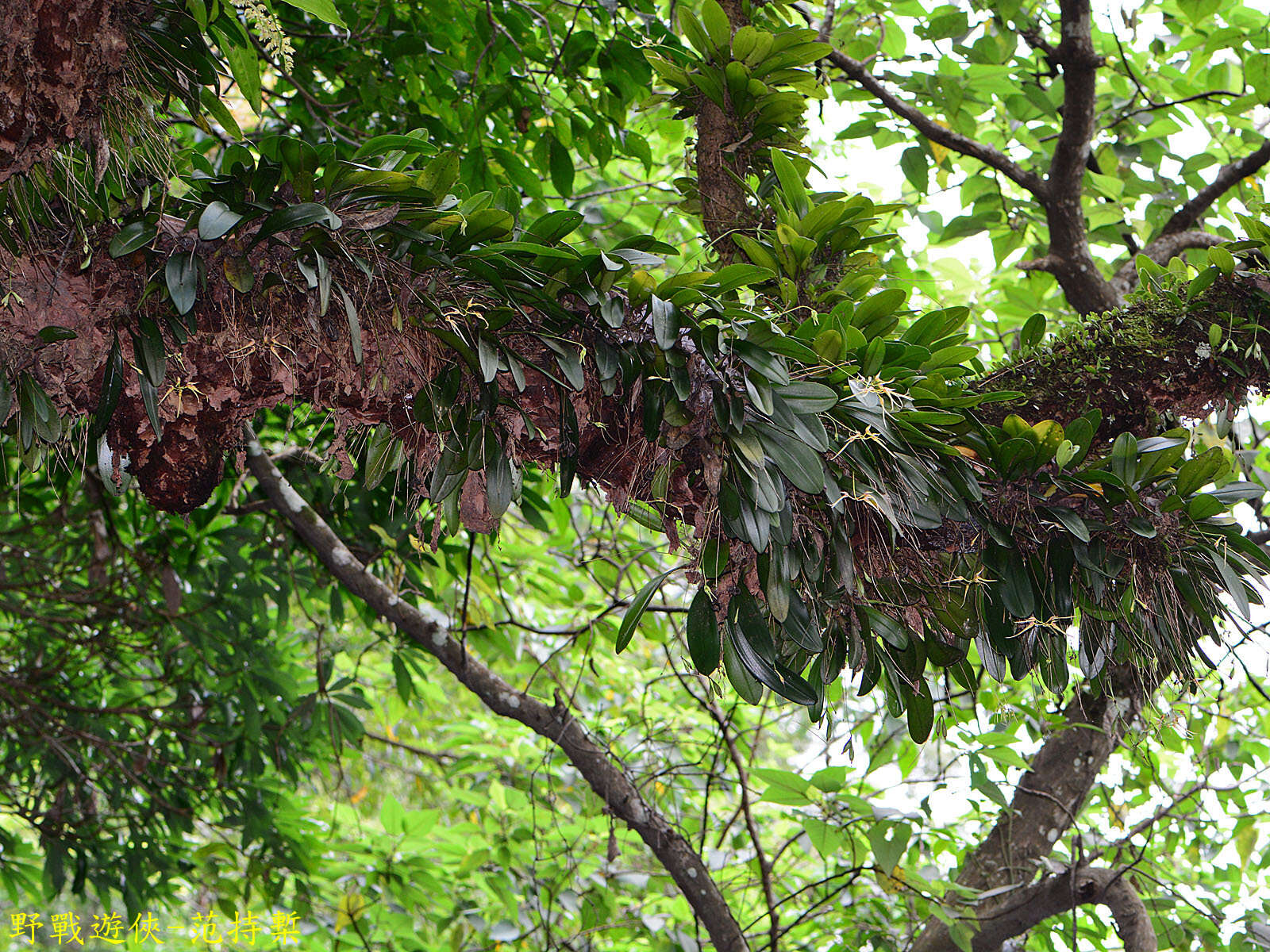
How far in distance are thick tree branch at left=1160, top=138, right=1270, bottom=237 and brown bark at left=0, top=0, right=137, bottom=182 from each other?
1961 millimetres

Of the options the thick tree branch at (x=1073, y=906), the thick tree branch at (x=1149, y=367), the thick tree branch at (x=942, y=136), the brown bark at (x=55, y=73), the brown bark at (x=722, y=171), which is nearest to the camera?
the brown bark at (x=55, y=73)

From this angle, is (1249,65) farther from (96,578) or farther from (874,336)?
(96,578)

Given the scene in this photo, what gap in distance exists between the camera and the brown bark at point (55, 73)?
948 millimetres

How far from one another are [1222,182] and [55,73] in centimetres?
206

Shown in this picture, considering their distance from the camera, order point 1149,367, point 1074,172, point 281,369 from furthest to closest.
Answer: point 1074,172 < point 1149,367 < point 281,369

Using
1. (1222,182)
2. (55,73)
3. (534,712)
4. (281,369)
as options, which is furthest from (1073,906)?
(55,73)

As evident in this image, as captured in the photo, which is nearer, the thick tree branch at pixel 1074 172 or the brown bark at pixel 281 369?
the brown bark at pixel 281 369

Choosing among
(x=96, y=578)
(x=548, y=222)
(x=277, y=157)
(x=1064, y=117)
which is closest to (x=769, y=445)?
(x=548, y=222)

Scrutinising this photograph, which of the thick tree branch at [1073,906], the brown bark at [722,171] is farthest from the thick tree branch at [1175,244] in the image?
the thick tree branch at [1073,906]

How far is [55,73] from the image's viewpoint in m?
0.97

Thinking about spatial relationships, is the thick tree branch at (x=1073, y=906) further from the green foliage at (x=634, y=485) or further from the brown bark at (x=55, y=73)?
the brown bark at (x=55, y=73)

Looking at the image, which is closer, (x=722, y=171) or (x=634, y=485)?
(x=634, y=485)

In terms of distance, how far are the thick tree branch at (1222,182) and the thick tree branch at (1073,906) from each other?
4.35ft

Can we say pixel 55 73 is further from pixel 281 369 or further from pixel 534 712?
pixel 534 712
